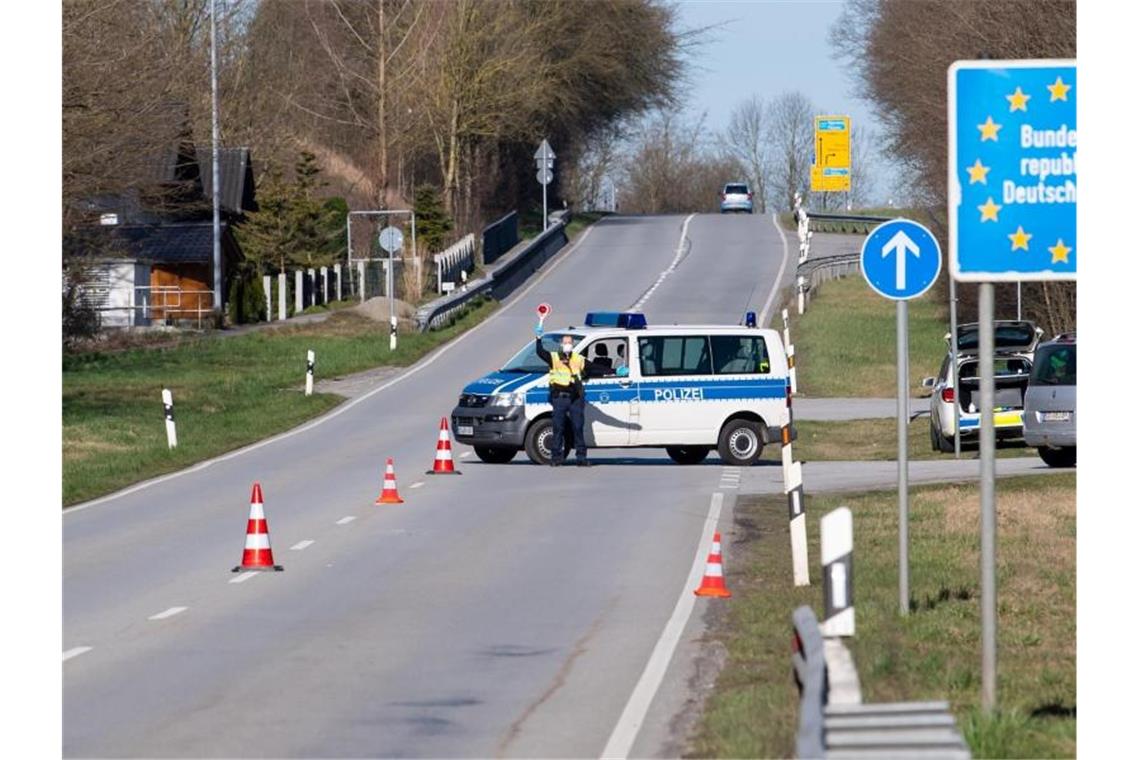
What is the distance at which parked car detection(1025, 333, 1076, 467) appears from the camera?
26109mm

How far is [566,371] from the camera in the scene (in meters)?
27.0

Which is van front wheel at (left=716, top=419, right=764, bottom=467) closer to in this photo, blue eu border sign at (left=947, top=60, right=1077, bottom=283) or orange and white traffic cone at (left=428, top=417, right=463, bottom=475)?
orange and white traffic cone at (left=428, top=417, right=463, bottom=475)

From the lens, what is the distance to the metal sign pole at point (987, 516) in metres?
9.52

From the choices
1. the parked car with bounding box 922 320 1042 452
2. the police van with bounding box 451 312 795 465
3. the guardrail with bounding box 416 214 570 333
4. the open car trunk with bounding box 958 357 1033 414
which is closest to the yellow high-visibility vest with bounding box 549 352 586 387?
the police van with bounding box 451 312 795 465

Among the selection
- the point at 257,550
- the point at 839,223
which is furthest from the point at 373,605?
the point at 839,223

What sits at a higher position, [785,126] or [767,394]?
[785,126]

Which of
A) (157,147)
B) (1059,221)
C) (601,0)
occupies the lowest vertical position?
(1059,221)

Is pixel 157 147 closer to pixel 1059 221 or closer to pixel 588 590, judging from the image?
pixel 588 590

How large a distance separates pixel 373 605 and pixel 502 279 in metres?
50.2

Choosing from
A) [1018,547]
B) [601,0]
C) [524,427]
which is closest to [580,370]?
[524,427]

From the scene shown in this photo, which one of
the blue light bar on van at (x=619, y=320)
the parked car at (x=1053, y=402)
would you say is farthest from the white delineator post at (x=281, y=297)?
the parked car at (x=1053, y=402)

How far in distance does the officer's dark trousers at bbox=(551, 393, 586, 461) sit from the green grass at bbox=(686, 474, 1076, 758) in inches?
218
